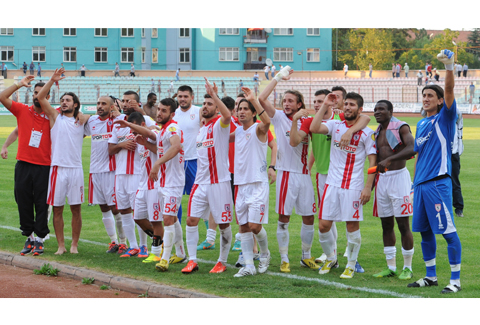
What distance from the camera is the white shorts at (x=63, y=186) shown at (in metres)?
8.77

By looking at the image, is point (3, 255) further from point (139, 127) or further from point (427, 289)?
point (427, 289)

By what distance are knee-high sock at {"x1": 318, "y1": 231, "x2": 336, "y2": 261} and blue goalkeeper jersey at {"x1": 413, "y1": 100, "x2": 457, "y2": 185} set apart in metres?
1.48

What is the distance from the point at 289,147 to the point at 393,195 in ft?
5.12

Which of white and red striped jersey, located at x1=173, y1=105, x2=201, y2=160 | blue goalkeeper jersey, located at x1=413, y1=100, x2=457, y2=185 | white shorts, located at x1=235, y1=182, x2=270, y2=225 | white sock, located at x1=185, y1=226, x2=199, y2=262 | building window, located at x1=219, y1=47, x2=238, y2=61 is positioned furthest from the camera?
building window, located at x1=219, y1=47, x2=238, y2=61

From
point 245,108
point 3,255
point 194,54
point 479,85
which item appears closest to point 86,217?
point 3,255

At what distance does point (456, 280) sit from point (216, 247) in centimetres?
415

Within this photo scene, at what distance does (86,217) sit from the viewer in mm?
12000

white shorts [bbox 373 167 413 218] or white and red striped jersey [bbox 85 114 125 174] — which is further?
white and red striped jersey [bbox 85 114 125 174]

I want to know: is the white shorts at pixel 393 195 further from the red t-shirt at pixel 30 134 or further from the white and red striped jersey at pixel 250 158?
the red t-shirt at pixel 30 134

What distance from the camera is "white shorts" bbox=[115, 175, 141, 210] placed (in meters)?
8.67

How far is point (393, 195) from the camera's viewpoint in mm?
7398

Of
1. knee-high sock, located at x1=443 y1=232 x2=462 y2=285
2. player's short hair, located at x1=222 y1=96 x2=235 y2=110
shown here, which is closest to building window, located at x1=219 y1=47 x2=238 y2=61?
player's short hair, located at x1=222 y1=96 x2=235 y2=110

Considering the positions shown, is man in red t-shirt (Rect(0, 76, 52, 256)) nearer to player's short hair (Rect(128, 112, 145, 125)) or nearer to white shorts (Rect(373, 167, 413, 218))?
player's short hair (Rect(128, 112, 145, 125))

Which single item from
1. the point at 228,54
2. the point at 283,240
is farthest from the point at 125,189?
the point at 228,54
